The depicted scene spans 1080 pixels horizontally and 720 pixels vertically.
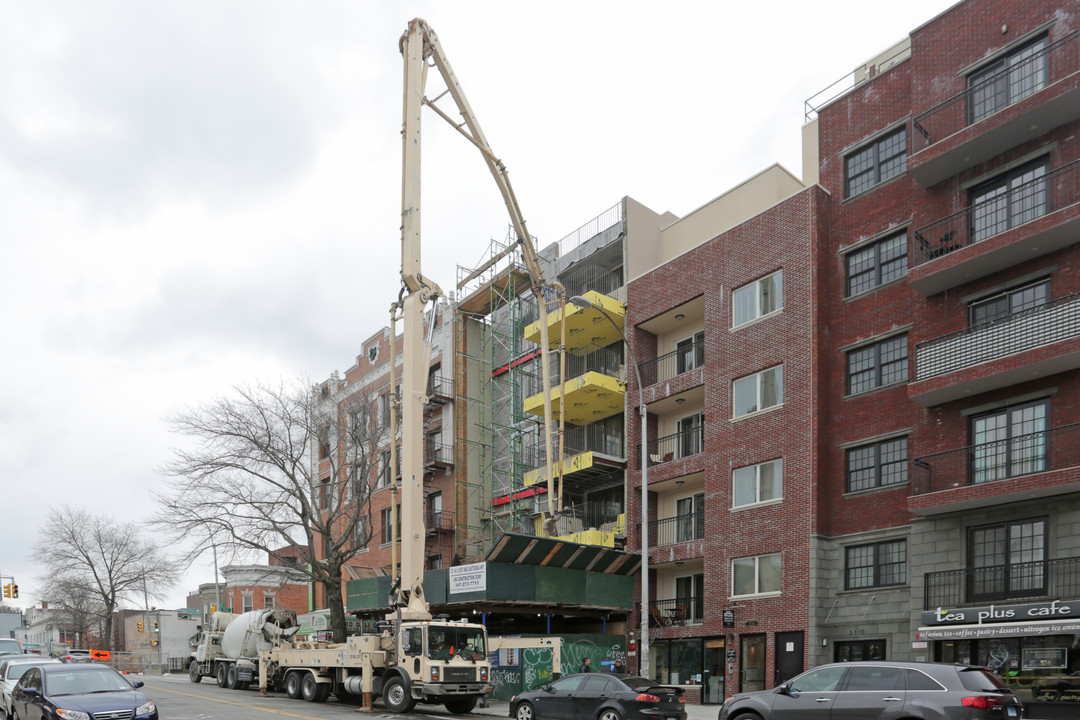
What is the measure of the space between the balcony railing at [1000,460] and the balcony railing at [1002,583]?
2.17 m

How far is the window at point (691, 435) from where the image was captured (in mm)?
35531

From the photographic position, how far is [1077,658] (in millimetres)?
21828

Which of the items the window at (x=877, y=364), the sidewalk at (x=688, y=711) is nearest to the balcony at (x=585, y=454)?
the sidewalk at (x=688, y=711)

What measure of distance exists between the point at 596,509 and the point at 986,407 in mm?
18837

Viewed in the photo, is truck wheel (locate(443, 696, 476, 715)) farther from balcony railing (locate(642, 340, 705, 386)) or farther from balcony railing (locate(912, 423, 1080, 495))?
balcony railing (locate(642, 340, 705, 386))

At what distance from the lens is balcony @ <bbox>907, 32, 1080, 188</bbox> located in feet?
78.7

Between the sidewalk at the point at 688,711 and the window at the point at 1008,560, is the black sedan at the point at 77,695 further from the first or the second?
the window at the point at 1008,560

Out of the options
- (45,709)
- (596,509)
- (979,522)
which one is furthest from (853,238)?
(45,709)

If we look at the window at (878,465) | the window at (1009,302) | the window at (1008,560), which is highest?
the window at (1009,302)

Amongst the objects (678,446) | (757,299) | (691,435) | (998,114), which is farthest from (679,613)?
(998,114)

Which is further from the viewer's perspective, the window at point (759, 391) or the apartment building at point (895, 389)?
the window at point (759, 391)

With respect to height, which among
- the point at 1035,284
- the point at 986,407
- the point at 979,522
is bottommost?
the point at 979,522

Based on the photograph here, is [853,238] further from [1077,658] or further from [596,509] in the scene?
[596,509]

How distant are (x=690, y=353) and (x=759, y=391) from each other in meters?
5.20
